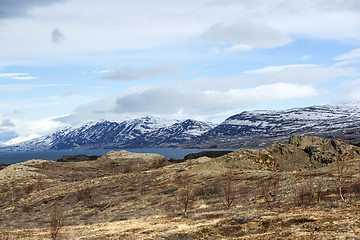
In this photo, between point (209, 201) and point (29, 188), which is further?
point (29, 188)

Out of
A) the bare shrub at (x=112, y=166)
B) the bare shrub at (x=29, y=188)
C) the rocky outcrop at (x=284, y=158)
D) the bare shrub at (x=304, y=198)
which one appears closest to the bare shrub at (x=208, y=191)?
the bare shrub at (x=304, y=198)

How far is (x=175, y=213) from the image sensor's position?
26.6m

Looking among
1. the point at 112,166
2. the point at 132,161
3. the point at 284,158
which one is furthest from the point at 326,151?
the point at 132,161

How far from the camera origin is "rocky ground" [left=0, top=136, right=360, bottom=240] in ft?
57.9

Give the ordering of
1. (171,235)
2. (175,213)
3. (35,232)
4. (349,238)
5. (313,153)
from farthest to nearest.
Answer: (313,153), (175,213), (35,232), (171,235), (349,238)

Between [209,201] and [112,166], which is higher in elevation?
[112,166]

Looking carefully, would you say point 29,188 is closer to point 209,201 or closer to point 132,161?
point 209,201

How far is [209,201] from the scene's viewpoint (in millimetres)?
31016

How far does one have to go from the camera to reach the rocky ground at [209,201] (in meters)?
17.6

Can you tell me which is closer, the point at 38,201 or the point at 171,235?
the point at 171,235

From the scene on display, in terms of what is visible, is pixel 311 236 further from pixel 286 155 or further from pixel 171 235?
pixel 286 155

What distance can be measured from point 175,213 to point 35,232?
10496mm

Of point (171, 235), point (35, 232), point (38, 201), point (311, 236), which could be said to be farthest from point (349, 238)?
point (38, 201)

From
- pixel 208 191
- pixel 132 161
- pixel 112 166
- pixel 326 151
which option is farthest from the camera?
pixel 132 161
